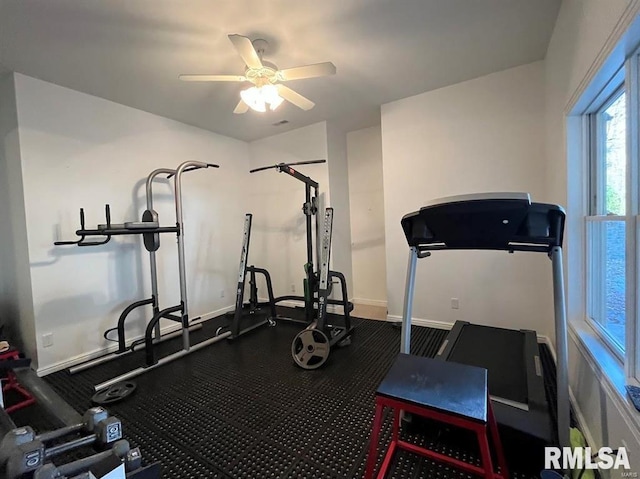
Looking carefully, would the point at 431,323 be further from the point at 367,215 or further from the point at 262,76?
the point at 262,76

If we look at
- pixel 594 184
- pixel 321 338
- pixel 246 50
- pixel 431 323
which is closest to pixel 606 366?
pixel 594 184

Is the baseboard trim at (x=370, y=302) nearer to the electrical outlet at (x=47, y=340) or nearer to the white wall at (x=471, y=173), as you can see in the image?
the white wall at (x=471, y=173)

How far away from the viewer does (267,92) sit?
7.30 ft

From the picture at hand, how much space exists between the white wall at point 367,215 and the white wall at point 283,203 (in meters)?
0.67

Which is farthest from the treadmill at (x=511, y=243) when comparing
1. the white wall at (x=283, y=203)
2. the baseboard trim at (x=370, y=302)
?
the white wall at (x=283, y=203)

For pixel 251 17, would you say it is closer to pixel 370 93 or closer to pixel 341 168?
pixel 370 93

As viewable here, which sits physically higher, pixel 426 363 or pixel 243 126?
pixel 243 126

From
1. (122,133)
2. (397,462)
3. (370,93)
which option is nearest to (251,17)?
(370,93)

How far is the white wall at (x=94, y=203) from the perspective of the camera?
2.63m

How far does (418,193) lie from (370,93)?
1276mm

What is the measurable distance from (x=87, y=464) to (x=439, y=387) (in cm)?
133

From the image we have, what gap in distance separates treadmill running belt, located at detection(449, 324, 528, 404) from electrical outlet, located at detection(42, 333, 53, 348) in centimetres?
354

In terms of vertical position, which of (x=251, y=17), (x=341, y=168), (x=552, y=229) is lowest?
(x=552, y=229)

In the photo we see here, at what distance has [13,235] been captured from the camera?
2.72m
